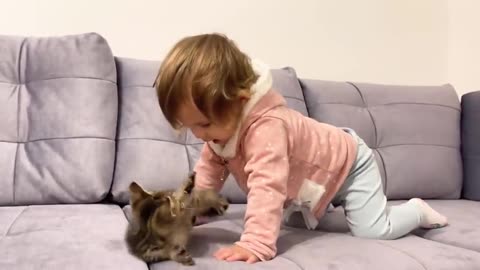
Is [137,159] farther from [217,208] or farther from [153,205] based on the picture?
[153,205]

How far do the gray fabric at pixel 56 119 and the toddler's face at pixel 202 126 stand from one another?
437 millimetres

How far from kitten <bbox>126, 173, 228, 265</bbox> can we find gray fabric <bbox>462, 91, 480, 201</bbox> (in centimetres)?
119

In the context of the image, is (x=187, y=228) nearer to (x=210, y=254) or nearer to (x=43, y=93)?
(x=210, y=254)

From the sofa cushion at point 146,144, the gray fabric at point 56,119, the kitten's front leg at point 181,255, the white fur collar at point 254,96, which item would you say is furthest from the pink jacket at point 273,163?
the gray fabric at point 56,119

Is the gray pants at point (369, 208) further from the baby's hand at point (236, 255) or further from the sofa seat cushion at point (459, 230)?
the baby's hand at point (236, 255)

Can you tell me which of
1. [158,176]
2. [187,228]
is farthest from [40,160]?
[187,228]

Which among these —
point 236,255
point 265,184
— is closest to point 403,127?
point 265,184

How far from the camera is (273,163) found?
1.04m

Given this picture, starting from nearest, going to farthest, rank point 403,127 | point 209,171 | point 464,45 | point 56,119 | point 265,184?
point 265,184
point 209,171
point 56,119
point 403,127
point 464,45

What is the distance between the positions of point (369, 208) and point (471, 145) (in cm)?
83

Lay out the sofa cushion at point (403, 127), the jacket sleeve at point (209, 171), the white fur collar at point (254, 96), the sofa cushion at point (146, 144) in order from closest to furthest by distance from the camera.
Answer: the white fur collar at point (254, 96)
the jacket sleeve at point (209, 171)
the sofa cushion at point (146, 144)
the sofa cushion at point (403, 127)

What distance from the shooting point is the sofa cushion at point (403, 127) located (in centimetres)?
173

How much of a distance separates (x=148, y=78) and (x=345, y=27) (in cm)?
94

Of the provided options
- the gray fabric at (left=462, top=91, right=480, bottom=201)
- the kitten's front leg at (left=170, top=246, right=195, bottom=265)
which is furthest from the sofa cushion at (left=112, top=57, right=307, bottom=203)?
the gray fabric at (left=462, top=91, right=480, bottom=201)
